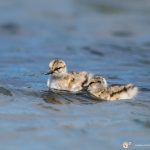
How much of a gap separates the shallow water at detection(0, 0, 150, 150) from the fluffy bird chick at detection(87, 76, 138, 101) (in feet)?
0.33

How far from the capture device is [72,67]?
15.6 meters

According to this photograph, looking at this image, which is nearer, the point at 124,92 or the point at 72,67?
the point at 124,92

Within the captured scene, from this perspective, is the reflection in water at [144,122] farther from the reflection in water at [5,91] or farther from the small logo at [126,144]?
the reflection in water at [5,91]

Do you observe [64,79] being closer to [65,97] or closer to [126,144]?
[65,97]

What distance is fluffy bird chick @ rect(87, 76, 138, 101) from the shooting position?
11898 mm

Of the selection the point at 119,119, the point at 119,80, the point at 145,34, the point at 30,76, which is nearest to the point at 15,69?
the point at 30,76

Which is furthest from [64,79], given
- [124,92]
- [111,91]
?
[124,92]

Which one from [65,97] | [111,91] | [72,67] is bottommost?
[72,67]

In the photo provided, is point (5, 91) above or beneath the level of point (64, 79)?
beneath

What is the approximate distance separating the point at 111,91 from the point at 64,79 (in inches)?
36.4

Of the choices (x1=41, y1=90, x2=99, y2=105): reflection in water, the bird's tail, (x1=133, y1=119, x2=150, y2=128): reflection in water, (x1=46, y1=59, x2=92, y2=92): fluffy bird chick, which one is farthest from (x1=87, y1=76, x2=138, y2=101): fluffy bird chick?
(x1=133, y1=119, x2=150, y2=128): reflection in water

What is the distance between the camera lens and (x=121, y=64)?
15938mm

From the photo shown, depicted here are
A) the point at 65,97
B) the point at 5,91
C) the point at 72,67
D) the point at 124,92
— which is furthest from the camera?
the point at 72,67

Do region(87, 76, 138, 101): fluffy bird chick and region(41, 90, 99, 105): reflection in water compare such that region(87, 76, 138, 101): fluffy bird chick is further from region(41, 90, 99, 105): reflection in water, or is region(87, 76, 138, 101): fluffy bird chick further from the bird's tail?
region(41, 90, 99, 105): reflection in water
